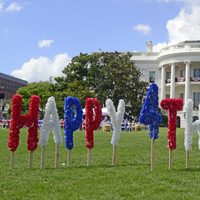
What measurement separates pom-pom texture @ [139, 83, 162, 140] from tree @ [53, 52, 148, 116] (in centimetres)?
3838

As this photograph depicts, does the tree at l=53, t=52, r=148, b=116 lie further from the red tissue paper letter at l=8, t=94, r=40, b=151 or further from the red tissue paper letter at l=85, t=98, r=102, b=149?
the red tissue paper letter at l=8, t=94, r=40, b=151

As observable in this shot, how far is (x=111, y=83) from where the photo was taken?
171ft

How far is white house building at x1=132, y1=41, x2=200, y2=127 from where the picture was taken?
5669 cm

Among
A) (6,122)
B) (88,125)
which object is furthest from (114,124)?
(6,122)

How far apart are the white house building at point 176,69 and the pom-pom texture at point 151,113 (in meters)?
43.7

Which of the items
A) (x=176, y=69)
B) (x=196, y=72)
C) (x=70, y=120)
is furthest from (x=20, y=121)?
(x=176, y=69)

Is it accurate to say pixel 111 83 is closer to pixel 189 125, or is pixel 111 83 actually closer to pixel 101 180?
pixel 189 125

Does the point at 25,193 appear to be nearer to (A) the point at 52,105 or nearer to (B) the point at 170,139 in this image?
(A) the point at 52,105

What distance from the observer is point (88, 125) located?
40.4 ft

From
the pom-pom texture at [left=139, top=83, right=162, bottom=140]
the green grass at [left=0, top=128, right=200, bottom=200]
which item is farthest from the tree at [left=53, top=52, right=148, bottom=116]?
the pom-pom texture at [left=139, top=83, right=162, bottom=140]

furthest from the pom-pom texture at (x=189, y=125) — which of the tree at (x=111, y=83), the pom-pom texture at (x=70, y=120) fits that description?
the tree at (x=111, y=83)

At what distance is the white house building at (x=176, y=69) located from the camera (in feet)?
186

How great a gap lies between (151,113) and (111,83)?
4049 centimetres

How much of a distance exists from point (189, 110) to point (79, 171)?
10.6 ft
